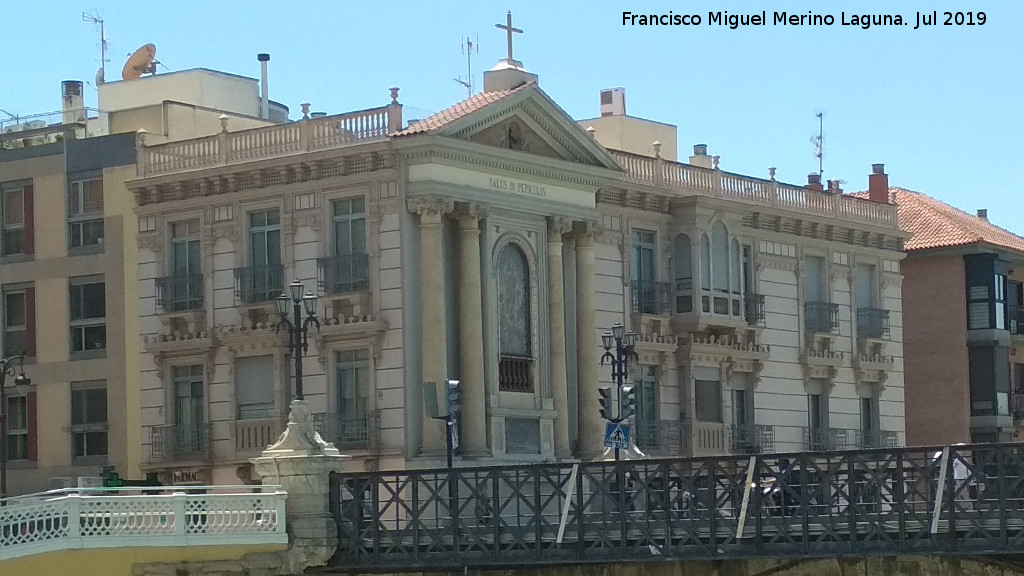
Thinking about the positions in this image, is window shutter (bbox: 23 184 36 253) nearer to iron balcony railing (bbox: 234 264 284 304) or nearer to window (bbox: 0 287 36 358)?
window (bbox: 0 287 36 358)

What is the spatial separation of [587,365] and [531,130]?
213 inches

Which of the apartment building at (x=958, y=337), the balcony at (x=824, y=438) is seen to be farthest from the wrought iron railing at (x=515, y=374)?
the apartment building at (x=958, y=337)

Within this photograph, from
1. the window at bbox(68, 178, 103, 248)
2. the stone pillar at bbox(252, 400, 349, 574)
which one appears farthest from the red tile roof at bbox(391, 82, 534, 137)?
the stone pillar at bbox(252, 400, 349, 574)

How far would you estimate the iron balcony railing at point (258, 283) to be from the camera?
160 ft

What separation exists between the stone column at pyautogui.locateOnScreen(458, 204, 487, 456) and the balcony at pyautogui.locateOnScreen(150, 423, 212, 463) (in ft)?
20.6

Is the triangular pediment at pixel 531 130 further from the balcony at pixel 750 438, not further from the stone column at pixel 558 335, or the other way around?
the balcony at pixel 750 438

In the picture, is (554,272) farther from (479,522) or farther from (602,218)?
(479,522)

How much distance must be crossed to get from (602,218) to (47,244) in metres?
12.9

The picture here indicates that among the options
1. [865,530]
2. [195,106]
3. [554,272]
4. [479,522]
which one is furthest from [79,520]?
[195,106]

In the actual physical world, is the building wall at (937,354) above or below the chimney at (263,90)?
below

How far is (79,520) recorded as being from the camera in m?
36.8

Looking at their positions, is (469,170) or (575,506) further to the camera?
(469,170)

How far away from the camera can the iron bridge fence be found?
32.4 metres

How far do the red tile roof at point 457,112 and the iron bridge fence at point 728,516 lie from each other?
10.2 m
